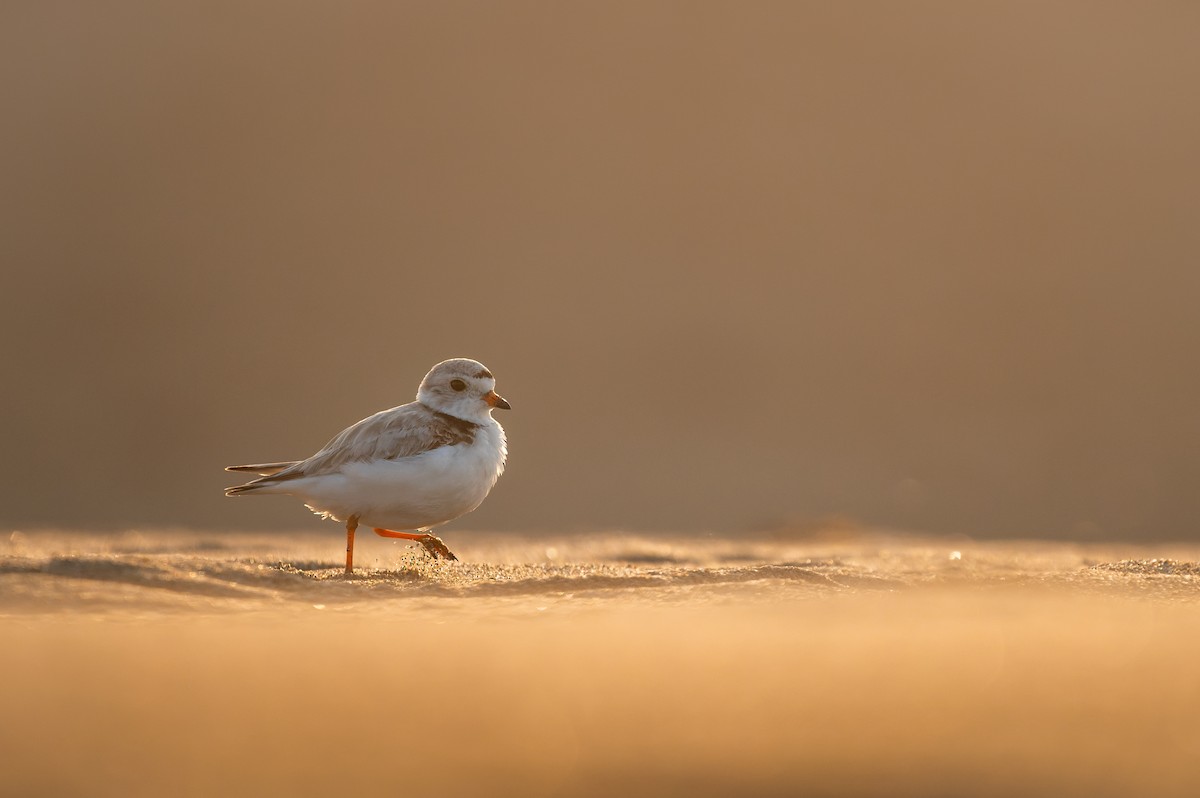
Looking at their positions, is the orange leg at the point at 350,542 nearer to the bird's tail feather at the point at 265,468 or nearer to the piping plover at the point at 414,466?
the piping plover at the point at 414,466

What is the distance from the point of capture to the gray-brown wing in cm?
590

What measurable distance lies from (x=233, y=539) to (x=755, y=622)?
16.3ft

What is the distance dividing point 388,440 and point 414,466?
0.31 meters

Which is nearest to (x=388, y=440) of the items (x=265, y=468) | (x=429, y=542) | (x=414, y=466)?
(x=414, y=466)

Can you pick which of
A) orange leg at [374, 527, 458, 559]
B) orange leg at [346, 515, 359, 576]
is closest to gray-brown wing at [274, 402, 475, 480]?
orange leg at [346, 515, 359, 576]

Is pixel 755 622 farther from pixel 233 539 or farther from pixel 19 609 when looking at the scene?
pixel 233 539

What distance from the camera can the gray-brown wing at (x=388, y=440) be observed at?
590 cm

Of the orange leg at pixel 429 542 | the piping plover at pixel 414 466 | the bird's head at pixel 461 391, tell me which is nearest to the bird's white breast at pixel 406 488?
the piping plover at pixel 414 466

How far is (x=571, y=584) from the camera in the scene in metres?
4.41

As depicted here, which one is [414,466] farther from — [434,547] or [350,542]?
[434,547]

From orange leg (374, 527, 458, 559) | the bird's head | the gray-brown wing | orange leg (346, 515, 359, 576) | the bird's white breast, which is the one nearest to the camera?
orange leg (346, 515, 359, 576)

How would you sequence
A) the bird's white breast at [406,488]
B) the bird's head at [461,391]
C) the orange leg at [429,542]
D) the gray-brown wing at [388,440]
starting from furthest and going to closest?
the bird's head at [461,391]
the orange leg at [429,542]
the gray-brown wing at [388,440]
the bird's white breast at [406,488]

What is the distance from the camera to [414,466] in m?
5.70

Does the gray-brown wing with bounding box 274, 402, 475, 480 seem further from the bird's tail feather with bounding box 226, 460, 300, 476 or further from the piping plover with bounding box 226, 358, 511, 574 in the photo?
the bird's tail feather with bounding box 226, 460, 300, 476
